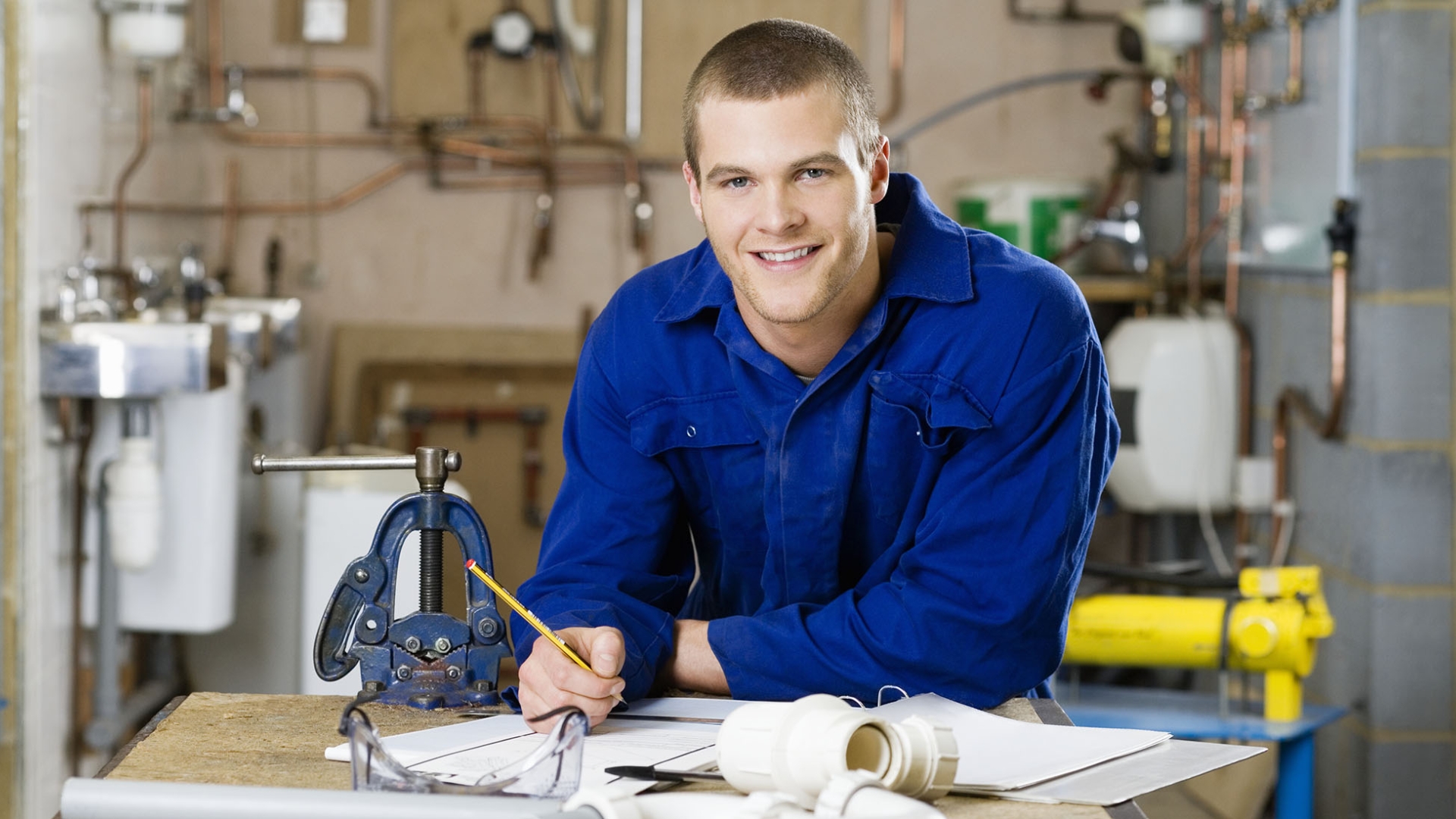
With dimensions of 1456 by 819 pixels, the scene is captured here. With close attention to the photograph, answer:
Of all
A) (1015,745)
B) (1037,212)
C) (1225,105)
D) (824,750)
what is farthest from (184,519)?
(1225,105)

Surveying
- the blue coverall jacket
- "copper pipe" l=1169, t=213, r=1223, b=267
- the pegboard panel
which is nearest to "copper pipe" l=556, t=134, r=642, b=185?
the pegboard panel

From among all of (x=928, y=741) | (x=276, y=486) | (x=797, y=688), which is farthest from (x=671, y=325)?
(x=276, y=486)

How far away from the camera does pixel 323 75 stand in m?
4.73

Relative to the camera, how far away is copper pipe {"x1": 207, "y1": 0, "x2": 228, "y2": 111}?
4543 millimetres

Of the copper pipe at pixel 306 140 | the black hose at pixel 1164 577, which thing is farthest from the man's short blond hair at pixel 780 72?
the copper pipe at pixel 306 140

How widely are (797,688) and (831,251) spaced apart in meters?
0.43

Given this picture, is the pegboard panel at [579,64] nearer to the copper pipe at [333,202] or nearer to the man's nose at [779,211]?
the copper pipe at [333,202]

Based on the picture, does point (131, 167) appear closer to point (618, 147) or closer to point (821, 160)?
point (618, 147)

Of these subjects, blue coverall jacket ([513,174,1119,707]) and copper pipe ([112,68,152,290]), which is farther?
copper pipe ([112,68,152,290])

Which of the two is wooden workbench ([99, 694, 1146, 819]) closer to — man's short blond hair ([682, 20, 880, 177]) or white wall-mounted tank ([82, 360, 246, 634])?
man's short blond hair ([682, 20, 880, 177])

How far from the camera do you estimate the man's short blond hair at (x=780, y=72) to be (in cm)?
152

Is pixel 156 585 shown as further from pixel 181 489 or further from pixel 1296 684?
pixel 1296 684

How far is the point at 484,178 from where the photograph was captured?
4793 mm

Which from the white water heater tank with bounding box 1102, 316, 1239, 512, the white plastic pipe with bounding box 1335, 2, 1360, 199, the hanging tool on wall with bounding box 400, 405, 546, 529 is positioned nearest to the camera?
the white plastic pipe with bounding box 1335, 2, 1360, 199
